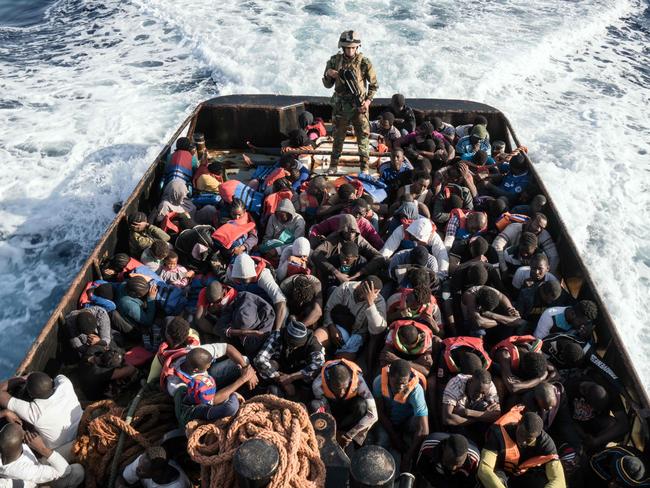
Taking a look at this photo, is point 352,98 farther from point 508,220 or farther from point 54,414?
point 54,414

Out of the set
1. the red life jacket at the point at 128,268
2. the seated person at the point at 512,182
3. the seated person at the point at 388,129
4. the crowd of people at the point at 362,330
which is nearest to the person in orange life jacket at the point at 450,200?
the crowd of people at the point at 362,330

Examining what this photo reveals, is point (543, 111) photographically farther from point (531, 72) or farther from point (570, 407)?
point (570, 407)

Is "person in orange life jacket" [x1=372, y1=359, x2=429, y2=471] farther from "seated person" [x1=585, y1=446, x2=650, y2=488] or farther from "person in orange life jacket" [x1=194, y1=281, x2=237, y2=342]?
"person in orange life jacket" [x1=194, y1=281, x2=237, y2=342]

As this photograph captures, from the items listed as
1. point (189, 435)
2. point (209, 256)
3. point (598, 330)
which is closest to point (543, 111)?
point (598, 330)

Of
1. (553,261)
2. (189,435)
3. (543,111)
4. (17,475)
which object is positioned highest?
(189,435)

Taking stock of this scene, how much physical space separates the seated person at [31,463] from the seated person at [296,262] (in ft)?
7.30

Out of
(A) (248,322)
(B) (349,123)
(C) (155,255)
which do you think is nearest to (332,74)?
(B) (349,123)

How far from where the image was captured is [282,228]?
18.5 feet

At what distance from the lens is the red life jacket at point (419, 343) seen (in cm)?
414

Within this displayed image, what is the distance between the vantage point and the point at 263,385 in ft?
13.6

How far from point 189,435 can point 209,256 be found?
247cm

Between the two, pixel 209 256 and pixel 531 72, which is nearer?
pixel 209 256

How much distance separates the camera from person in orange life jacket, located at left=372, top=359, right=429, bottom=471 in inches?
147

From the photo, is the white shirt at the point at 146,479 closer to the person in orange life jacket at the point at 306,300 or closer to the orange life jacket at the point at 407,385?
the orange life jacket at the point at 407,385
